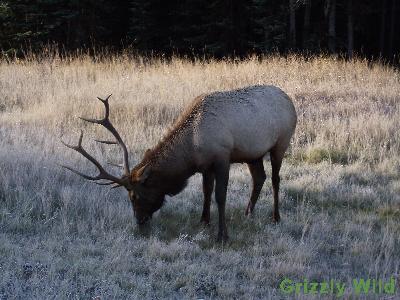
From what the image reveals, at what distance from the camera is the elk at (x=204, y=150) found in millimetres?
5965

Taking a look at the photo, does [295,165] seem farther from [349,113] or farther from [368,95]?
[368,95]

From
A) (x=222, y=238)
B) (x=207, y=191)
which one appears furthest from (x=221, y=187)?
(x=222, y=238)

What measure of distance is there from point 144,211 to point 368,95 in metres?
8.22

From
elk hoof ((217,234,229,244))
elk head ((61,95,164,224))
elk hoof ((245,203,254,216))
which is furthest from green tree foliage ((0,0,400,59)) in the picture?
elk hoof ((217,234,229,244))

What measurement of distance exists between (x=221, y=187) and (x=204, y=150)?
419 mm

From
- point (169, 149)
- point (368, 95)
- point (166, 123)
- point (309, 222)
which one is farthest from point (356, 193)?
point (368, 95)

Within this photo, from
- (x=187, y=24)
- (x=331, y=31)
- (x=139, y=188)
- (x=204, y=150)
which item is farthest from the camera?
(x=187, y=24)

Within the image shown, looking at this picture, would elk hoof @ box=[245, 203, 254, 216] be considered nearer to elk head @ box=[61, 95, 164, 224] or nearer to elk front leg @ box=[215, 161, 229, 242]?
elk front leg @ box=[215, 161, 229, 242]

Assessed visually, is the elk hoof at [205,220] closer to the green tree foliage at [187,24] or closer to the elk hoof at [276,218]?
the elk hoof at [276,218]

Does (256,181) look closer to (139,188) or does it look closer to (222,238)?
(222,238)

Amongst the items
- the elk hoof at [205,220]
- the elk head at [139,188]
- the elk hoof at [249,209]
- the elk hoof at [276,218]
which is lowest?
the elk hoof at [276,218]

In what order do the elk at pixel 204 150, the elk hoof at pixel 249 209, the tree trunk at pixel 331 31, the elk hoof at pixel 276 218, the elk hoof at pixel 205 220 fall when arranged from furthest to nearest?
the tree trunk at pixel 331 31 < the elk hoof at pixel 249 209 < the elk hoof at pixel 276 218 < the elk hoof at pixel 205 220 < the elk at pixel 204 150

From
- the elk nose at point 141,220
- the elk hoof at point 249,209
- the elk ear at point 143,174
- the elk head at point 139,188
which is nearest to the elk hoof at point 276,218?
the elk hoof at point 249,209

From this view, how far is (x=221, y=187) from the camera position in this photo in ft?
19.8
